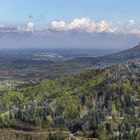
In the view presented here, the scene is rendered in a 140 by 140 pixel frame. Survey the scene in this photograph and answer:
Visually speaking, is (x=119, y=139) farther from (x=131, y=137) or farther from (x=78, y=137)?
(x=78, y=137)

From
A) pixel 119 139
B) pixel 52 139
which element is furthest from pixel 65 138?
pixel 119 139

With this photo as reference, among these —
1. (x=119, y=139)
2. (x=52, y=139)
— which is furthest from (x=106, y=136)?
(x=52, y=139)

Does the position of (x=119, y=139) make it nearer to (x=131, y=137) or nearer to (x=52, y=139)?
(x=131, y=137)

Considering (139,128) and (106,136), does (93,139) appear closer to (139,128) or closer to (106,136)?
(106,136)

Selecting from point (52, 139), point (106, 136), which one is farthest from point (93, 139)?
point (52, 139)

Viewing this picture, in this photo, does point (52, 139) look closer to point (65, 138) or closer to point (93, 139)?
point (65, 138)

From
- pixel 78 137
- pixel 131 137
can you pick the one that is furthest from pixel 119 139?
pixel 78 137
